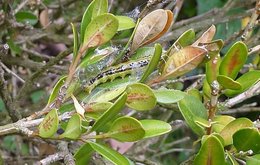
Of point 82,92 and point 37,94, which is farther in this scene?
point 37,94

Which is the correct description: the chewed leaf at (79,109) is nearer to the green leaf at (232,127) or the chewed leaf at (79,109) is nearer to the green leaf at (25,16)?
the green leaf at (232,127)

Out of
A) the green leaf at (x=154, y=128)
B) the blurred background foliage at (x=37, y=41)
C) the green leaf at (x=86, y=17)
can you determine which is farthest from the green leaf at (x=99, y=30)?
the blurred background foliage at (x=37, y=41)

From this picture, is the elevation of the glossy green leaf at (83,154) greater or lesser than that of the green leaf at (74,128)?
lesser

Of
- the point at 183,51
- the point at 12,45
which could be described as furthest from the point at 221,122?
the point at 12,45

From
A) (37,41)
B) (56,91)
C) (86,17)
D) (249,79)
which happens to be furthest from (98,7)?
(37,41)

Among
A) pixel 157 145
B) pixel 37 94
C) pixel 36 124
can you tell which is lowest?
pixel 157 145

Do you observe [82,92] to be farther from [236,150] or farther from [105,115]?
[236,150]

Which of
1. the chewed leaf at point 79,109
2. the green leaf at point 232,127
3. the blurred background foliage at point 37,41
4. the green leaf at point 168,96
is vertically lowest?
the blurred background foliage at point 37,41

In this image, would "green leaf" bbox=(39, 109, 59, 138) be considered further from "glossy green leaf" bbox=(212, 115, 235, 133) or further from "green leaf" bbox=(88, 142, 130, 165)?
"glossy green leaf" bbox=(212, 115, 235, 133)
